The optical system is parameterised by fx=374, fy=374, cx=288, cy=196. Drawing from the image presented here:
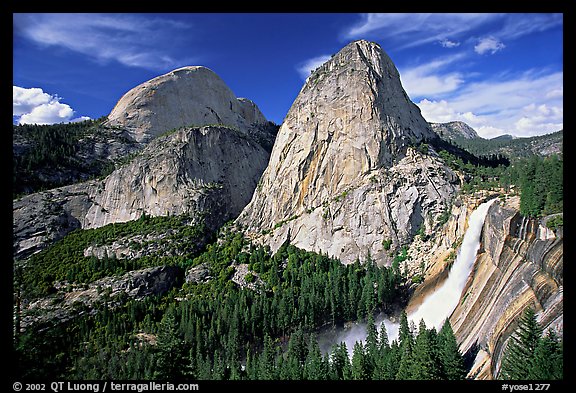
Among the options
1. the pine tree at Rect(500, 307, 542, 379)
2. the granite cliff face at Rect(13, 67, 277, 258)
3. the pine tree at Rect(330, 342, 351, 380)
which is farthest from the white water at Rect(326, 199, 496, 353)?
the granite cliff face at Rect(13, 67, 277, 258)

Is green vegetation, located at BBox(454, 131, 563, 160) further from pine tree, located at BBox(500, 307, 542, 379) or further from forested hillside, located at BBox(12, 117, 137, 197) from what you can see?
pine tree, located at BBox(500, 307, 542, 379)

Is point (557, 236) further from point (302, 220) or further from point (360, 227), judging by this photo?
point (302, 220)

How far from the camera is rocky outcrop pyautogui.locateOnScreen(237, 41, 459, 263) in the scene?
49406 millimetres

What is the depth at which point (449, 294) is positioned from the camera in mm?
34062

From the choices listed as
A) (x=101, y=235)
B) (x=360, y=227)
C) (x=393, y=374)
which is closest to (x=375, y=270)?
(x=360, y=227)

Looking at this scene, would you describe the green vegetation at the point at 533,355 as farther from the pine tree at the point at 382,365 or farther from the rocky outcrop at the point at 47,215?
the rocky outcrop at the point at 47,215

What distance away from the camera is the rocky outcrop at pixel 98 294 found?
137 feet

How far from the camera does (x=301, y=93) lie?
66.2 m

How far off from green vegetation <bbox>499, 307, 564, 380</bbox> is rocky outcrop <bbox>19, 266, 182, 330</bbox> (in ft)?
136

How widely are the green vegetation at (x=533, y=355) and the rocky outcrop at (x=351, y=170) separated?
3005 centimetres

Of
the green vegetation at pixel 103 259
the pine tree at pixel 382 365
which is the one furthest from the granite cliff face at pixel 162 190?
the pine tree at pixel 382 365

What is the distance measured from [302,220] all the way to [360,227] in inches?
381
